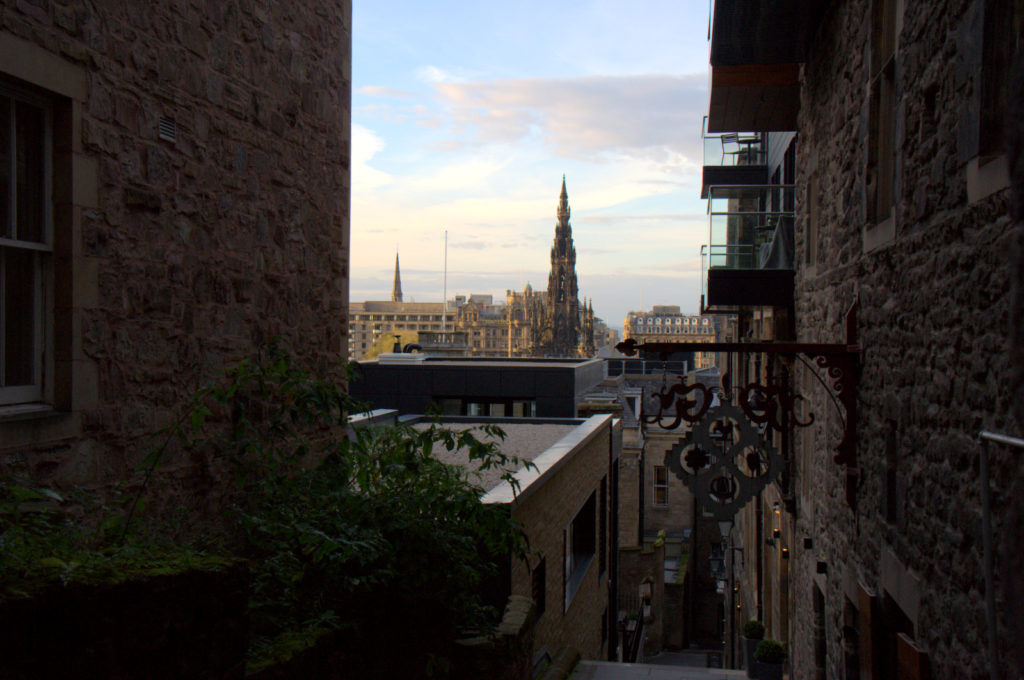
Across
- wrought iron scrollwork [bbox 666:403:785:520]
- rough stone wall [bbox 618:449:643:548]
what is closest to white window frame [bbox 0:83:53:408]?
wrought iron scrollwork [bbox 666:403:785:520]

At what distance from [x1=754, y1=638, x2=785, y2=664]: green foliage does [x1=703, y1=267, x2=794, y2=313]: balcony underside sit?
4.96 m

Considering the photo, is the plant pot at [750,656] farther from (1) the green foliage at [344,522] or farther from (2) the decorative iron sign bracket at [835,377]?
(1) the green foliage at [344,522]

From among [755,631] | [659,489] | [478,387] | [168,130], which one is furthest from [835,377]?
[659,489]

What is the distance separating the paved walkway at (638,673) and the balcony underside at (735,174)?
9698mm

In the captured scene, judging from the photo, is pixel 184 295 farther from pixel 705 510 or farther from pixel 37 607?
pixel 705 510

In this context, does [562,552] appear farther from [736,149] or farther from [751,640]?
[736,149]

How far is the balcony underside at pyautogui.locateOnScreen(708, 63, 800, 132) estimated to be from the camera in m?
11.3

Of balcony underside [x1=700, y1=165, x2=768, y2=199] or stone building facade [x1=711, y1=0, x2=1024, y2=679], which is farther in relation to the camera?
balcony underside [x1=700, y1=165, x2=768, y2=199]

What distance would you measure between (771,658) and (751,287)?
537 centimetres

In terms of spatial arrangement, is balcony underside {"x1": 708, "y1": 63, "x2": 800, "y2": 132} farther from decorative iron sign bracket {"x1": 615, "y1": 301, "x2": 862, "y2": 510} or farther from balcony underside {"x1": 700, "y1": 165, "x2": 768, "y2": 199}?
decorative iron sign bracket {"x1": 615, "y1": 301, "x2": 862, "y2": 510}

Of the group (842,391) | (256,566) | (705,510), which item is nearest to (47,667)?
(256,566)

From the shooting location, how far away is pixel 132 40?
17.8ft

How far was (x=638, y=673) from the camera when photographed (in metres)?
12.0

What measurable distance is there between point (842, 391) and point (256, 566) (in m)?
4.66
